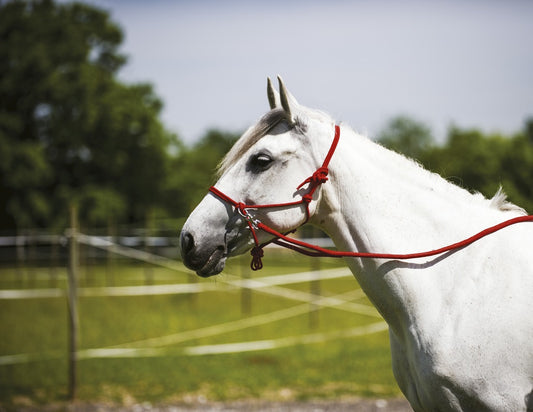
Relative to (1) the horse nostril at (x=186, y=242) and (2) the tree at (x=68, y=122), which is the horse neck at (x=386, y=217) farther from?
(2) the tree at (x=68, y=122)

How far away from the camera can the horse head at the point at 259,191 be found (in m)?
Result: 2.59

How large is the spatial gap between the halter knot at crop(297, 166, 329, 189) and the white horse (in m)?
0.04

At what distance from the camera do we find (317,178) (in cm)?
262

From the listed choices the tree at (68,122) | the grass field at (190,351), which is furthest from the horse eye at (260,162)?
the tree at (68,122)

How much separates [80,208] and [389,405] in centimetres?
2656

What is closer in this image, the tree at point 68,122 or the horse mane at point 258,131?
the horse mane at point 258,131

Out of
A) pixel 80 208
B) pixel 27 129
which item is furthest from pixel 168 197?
pixel 27 129

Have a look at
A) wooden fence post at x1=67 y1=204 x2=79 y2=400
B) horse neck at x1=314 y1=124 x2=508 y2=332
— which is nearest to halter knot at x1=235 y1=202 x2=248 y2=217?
horse neck at x1=314 y1=124 x2=508 y2=332

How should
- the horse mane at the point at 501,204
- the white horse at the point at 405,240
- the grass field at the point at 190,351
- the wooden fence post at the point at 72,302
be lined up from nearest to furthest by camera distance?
the white horse at the point at 405,240
the horse mane at the point at 501,204
the wooden fence post at the point at 72,302
the grass field at the point at 190,351

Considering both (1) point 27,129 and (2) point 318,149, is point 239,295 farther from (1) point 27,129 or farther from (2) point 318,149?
(1) point 27,129

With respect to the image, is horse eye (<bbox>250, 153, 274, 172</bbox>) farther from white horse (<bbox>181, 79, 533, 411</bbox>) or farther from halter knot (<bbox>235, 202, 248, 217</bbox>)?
halter knot (<bbox>235, 202, 248, 217</bbox>)

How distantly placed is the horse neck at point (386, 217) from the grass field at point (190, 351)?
39.5 inches

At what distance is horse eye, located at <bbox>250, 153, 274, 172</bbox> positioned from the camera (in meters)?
2.64

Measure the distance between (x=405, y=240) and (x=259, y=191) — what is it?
2.73ft
